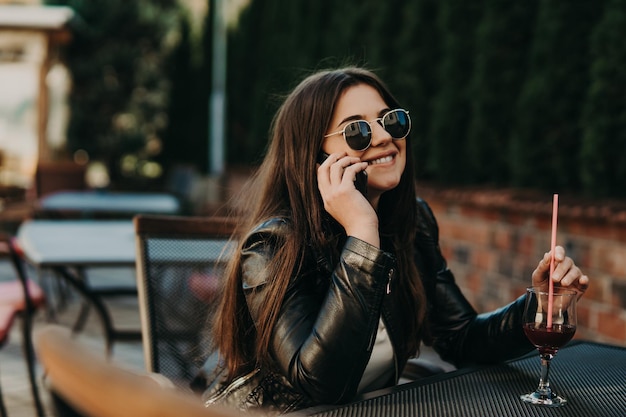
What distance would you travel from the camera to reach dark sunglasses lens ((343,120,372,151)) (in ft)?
6.41

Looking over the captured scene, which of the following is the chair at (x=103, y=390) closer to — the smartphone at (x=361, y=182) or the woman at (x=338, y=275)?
the woman at (x=338, y=275)

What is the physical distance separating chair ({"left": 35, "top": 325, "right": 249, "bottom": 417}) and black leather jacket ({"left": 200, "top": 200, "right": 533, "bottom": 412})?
2.71 ft

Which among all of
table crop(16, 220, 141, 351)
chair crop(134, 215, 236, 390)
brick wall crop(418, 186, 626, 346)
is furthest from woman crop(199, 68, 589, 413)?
table crop(16, 220, 141, 351)

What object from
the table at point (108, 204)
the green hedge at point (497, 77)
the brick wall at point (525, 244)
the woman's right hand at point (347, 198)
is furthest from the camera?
the table at point (108, 204)

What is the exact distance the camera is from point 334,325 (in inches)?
63.7

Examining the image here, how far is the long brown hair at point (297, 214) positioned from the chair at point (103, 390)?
94cm

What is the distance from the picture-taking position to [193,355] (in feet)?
8.55

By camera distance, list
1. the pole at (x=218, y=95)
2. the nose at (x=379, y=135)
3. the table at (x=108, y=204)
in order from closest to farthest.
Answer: the nose at (x=379, y=135) → the table at (x=108, y=204) → the pole at (x=218, y=95)

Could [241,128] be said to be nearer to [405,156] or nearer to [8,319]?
[8,319]

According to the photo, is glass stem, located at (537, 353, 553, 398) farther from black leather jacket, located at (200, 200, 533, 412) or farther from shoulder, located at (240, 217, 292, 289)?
shoulder, located at (240, 217, 292, 289)

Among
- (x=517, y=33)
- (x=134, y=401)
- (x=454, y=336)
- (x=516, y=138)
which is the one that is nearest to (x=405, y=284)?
(x=454, y=336)

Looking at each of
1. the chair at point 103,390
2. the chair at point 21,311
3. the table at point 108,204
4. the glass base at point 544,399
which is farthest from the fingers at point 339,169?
the table at point 108,204

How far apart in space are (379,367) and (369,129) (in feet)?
1.92

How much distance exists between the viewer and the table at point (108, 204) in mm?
6965
